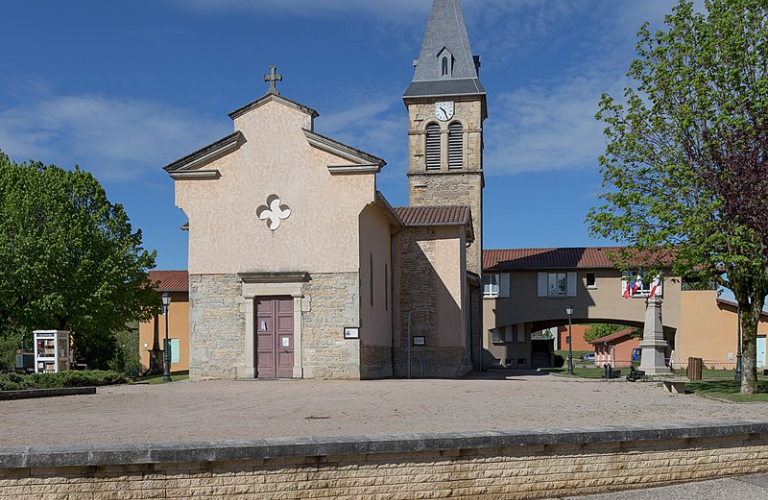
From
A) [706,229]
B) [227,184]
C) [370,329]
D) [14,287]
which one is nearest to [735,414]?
[706,229]

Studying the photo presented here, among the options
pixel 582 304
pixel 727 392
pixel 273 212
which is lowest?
pixel 727 392

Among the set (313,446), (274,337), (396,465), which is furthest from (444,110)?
(313,446)

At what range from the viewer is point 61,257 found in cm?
3238

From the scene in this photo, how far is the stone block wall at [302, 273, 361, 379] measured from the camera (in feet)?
76.3

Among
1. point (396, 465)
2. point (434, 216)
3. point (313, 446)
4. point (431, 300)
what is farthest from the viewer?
point (434, 216)

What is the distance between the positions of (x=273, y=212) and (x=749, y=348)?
43.9ft

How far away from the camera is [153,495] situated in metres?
6.58

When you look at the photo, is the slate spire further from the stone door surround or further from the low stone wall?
the low stone wall

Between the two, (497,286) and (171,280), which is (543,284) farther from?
(171,280)

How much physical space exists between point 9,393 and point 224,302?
802cm

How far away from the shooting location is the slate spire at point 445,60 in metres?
44.7

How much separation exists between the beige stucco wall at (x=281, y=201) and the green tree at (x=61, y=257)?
35.3 feet

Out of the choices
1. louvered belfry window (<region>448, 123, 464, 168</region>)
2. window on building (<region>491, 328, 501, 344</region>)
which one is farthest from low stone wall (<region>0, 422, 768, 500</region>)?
window on building (<region>491, 328, 501, 344</region>)

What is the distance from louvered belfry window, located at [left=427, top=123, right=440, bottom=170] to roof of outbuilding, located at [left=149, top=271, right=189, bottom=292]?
16092mm
